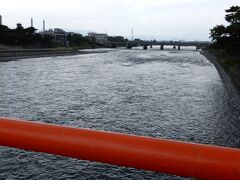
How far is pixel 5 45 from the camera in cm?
9412

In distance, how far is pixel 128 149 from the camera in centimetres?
146

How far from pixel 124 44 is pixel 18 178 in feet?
611

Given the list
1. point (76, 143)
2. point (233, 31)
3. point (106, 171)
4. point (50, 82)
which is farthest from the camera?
point (50, 82)

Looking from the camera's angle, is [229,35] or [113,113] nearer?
[113,113]

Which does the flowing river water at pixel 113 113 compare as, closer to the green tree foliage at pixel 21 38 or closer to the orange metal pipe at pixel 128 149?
the orange metal pipe at pixel 128 149

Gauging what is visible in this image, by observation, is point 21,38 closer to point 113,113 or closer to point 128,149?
point 113,113

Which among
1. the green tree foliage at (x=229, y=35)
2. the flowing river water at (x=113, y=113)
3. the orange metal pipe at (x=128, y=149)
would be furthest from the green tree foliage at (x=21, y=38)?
the orange metal pipe at (x=128, y=149)

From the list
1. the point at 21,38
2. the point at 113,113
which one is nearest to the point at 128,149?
the point at 113,113

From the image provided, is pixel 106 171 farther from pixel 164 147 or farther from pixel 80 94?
pixel 80 94

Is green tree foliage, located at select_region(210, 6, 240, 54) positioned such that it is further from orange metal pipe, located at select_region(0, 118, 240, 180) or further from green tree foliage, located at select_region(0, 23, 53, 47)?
green tree foliage, located at select_region(0, 23, 53, 47)

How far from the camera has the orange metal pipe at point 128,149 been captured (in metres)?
1.34

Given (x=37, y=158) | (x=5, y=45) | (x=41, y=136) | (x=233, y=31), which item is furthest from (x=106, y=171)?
(x=5, y=45)

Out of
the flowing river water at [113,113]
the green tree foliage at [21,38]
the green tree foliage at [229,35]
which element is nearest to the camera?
the flowing river water at [113,113]

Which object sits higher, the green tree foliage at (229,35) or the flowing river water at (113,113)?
the green tree foliage at (229,35)
